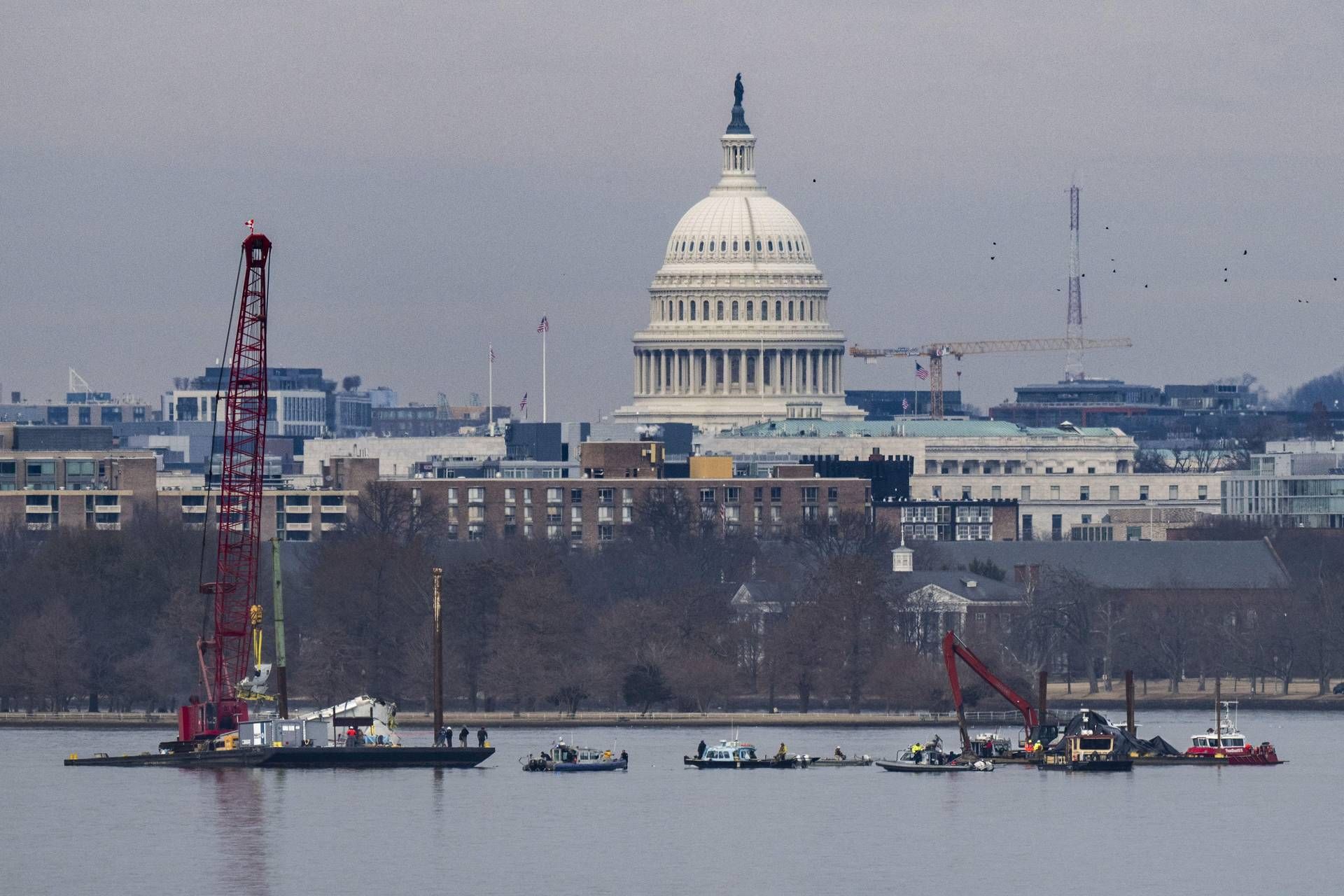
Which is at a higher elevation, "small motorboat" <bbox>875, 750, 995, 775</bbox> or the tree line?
the tree line

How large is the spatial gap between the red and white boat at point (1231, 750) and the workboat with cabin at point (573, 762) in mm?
16385

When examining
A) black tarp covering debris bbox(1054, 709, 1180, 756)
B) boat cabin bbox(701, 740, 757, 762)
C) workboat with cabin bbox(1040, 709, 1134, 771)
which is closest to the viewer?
workboat with cabin bbox(1040, 709, 1134, 771)

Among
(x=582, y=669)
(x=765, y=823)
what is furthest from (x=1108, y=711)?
(x=765, y=823)

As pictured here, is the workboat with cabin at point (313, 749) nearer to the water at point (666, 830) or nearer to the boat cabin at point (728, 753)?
the water at point (666, 830)

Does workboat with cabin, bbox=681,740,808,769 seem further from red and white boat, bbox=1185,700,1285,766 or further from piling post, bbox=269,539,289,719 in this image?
piling post, bbox=269,539,289,719

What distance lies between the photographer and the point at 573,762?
477 ft

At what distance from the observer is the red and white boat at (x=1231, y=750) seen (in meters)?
148

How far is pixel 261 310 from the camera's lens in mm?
160375

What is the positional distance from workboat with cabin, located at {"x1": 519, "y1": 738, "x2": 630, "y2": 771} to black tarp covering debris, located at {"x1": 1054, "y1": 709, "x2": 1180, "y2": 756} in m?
12.8

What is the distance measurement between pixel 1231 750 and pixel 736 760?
14.1m

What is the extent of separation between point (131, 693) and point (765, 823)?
50.7m

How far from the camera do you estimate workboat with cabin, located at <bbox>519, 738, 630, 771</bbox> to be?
14475cm

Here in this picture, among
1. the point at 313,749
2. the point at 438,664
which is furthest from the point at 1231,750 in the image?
the point at 313,749

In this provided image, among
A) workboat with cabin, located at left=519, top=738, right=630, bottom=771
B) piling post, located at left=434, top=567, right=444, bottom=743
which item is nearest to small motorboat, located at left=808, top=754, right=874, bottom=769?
workboat with cabin, located at left=519, top=738, right=630, bottom=771
